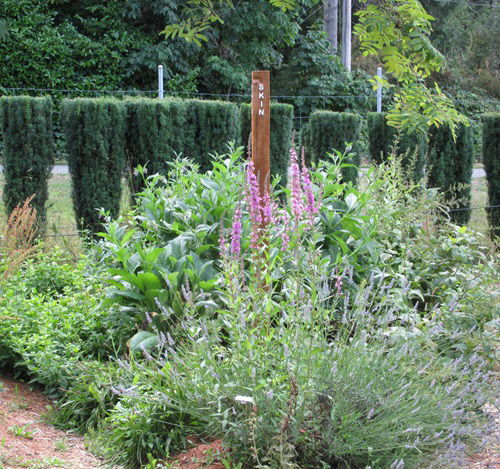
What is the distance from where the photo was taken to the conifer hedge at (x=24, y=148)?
7180 mm

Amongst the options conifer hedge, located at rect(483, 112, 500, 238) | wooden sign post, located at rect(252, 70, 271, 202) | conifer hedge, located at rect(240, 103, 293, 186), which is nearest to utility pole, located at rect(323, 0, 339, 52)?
conifer hedge, located at rect(483, 112, 500, 238)

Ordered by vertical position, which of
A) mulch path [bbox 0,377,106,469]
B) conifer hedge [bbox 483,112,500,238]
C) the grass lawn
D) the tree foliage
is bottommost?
mulch path [bbox 0,377,106,469]

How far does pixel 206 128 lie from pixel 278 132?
3.39ft

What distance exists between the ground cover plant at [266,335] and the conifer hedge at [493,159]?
4036mm

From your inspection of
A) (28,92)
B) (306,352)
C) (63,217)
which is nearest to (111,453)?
(306,352)

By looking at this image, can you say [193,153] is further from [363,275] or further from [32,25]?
[32,25]

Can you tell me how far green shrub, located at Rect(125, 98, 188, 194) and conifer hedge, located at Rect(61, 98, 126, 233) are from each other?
18 cm

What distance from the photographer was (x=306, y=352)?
2.68m

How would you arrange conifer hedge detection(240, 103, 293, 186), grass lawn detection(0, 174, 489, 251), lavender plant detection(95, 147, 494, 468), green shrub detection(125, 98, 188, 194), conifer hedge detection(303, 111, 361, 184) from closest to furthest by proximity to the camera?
lavender plant detection(95, 147, 494, 468) < grass lawn detection(0, 174, 489, 251) < green shrub detection(125, 98, 188, 194) < conifer hedge detection(240, 103, 293, 186) < conifer hedge detection(303, 111, 361, 184)

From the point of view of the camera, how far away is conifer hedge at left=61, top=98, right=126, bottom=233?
7.15 metres

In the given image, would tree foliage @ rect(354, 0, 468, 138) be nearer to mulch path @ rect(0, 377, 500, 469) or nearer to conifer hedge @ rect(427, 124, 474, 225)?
mulch path @ rect(0, 377, 500, 469)

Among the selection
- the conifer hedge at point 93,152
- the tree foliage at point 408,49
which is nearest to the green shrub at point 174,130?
the conifer hedge at point 93,152

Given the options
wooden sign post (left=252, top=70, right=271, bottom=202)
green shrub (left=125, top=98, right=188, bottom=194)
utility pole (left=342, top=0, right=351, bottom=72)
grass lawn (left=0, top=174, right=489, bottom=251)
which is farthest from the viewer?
utility pole (left=342, top=0, right=351, bottom=72)

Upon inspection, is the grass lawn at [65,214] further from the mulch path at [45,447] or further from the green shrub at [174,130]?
the mulch path at [45,447]
